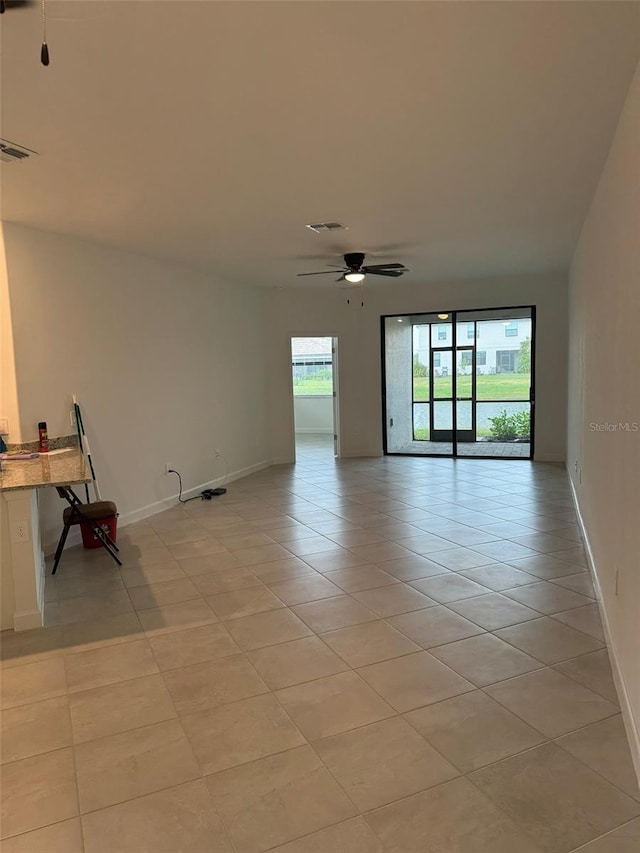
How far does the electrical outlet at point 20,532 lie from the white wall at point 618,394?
319 cm

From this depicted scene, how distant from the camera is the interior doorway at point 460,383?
8.89 m

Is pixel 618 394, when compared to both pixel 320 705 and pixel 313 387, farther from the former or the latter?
pixel 313 387

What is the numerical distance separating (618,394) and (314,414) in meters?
10.3

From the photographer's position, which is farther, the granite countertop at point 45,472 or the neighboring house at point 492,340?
the neighboring house at point 492,340

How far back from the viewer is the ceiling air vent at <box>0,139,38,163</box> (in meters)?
2.95

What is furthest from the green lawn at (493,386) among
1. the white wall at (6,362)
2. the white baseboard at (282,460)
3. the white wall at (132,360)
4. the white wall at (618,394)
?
the white wall at (6,362)

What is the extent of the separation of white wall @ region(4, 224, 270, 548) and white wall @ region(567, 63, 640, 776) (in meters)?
4.15

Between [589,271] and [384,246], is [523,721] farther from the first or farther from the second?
[384,246]

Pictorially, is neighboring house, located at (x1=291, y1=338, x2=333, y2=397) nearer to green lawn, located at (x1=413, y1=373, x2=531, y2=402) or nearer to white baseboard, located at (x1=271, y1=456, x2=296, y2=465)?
green lawn, located at (x1=413, y1=373, x2=531, y2=402)

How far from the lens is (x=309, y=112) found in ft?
8.65

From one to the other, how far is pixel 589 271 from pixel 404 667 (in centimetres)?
331

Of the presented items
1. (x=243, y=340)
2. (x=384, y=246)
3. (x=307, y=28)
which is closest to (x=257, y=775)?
(x=307, y=28)

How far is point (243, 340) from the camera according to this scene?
805 cm

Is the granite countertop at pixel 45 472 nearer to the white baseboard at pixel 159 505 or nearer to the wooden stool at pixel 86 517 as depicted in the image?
the wooden stool at pixel 86 517
